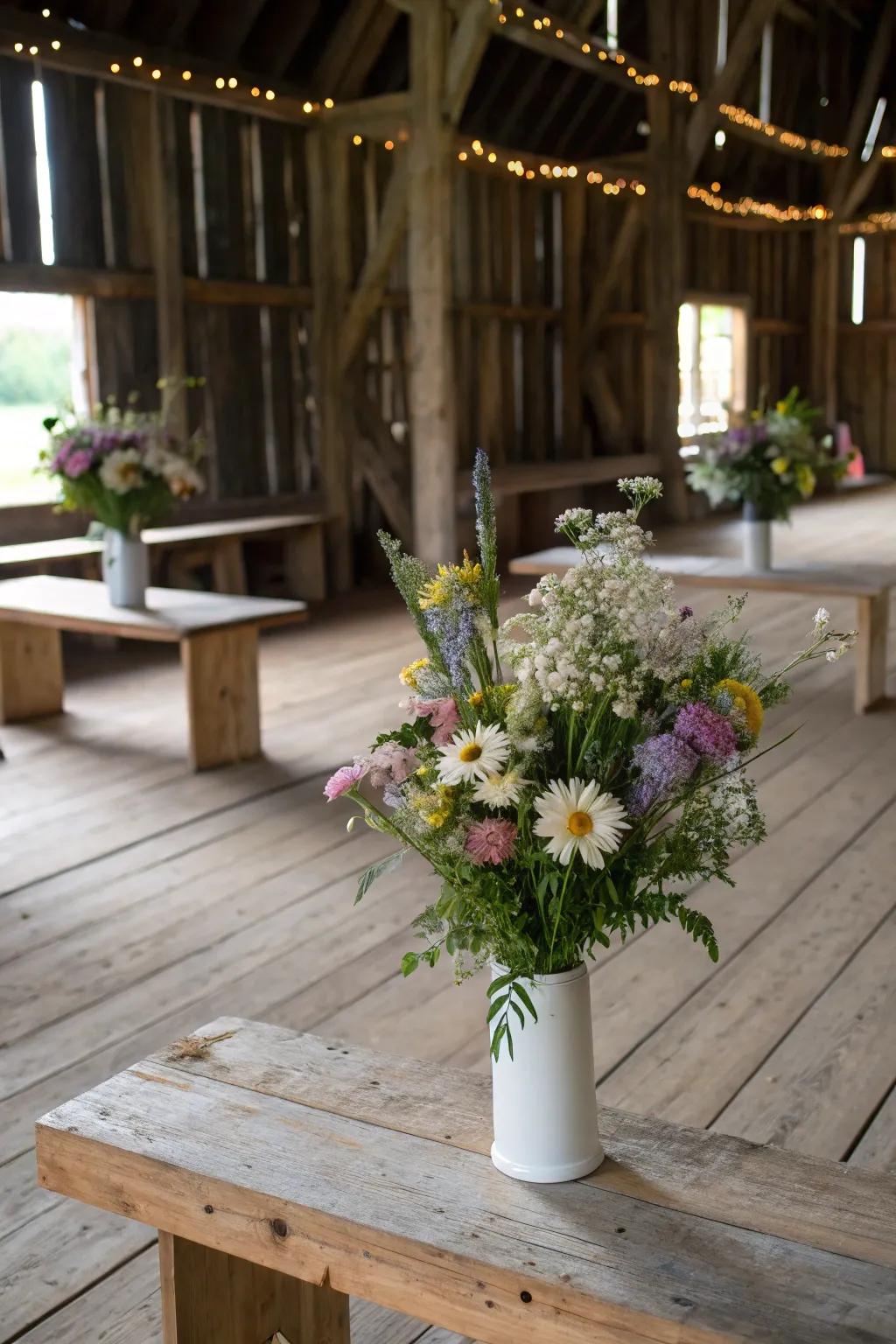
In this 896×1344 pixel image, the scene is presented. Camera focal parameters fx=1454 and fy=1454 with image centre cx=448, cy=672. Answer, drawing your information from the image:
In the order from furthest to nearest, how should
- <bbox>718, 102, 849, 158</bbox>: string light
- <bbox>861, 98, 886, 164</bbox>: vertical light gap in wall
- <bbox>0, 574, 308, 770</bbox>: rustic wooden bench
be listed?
<bbox>861, 98, 886, 164</bbox>: vertical light gap in wall → <bbox>718, 102, 849, 158</bbox>: string light → <bbox>0, 574, 308, 770</bbox>: rustic wooden bench

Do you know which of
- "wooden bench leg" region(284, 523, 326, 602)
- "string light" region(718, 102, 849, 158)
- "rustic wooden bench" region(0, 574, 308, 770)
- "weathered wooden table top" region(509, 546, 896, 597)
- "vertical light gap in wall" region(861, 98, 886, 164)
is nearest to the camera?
"rustic wooden bench" region(0, 574, 308, 770)

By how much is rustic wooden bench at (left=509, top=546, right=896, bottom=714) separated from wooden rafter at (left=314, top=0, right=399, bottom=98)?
3.78 meters

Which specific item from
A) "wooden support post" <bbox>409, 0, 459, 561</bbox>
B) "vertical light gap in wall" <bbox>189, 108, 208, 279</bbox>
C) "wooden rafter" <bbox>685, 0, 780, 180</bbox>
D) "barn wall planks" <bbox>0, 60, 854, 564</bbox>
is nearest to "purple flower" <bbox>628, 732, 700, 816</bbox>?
"barn wall planks" <bbox>0, 60, 854, 564</bbox>

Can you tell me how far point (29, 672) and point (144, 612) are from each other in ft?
2.56

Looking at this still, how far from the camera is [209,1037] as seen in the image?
1830 millimetres

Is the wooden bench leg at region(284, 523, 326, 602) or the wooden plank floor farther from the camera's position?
the wooden bench leg at region(284, 523, 326, 602)

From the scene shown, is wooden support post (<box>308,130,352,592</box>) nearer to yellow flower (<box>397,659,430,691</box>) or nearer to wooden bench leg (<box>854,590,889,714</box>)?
wooden bench leg (<box>854,590,889,714</box>)

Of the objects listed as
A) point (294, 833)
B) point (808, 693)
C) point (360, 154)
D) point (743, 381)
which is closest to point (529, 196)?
point (360, 154)

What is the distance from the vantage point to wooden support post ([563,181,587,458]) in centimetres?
1074

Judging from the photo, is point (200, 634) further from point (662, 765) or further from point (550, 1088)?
point (662, 765)

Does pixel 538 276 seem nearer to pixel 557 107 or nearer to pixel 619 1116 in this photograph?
pixel 557 107

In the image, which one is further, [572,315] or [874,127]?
[874,127]

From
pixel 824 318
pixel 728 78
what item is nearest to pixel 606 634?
pixel 728 78

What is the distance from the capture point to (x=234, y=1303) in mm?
1647
